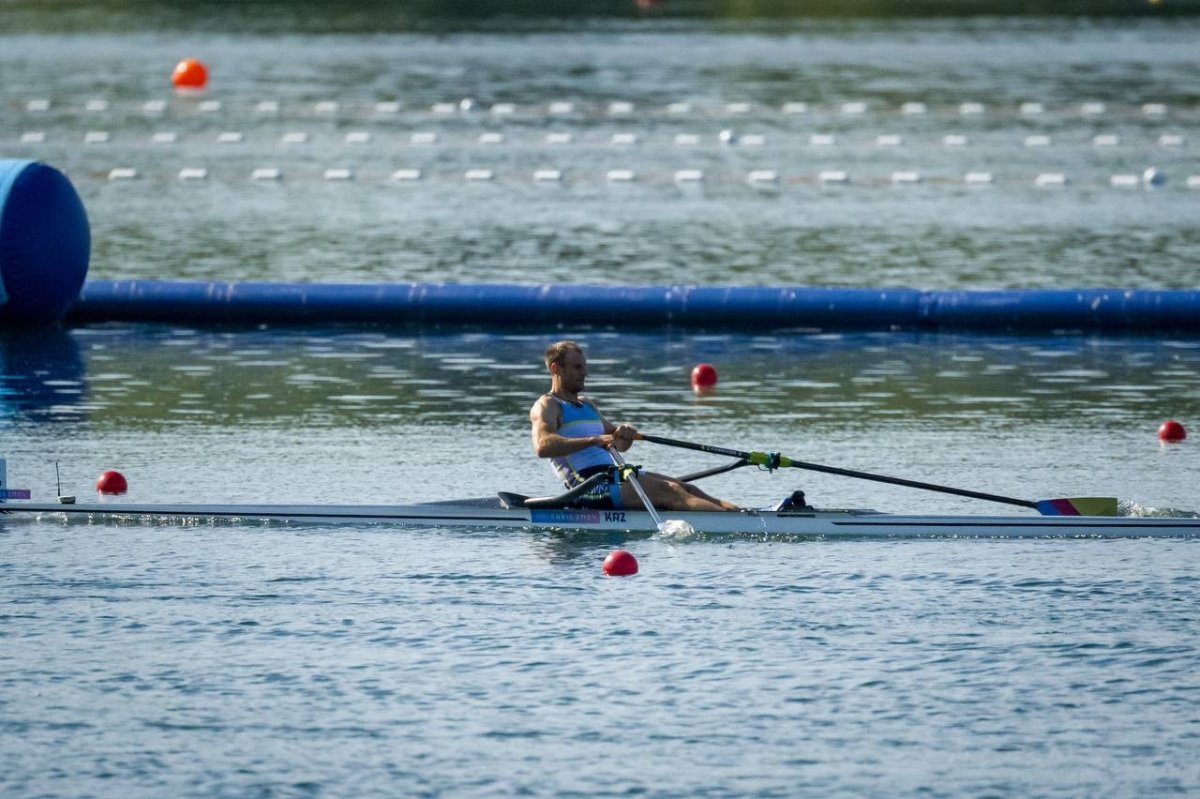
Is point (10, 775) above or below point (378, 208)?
below

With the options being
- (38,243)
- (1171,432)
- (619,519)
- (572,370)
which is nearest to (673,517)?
(619,519)

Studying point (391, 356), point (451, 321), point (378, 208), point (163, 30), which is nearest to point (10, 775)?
point (391, 356)

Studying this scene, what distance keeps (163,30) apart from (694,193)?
3067 cm

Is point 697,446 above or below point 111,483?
above

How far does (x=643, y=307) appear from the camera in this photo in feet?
71.3

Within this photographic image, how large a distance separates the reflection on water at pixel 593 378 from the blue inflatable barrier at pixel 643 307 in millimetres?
257

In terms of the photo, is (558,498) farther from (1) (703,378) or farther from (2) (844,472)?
(1) (703,378)

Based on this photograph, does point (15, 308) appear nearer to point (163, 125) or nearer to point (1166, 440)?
point (1166, 440)

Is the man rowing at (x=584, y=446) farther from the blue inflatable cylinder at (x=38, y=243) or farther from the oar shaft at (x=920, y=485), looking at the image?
the blue inflatable cylinder at (x=38, y=243)

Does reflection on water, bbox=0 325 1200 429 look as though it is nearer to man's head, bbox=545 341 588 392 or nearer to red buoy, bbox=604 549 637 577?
man's head, bbox=545 341 588 392

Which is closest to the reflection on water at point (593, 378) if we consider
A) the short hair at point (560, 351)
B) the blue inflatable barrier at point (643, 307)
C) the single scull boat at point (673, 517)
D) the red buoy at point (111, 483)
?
the blue inflatable barrier at point (643, 307)

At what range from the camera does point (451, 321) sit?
2202 cm

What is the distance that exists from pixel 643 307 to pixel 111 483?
8.10 meters

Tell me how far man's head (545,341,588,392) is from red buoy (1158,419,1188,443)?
15.4 feet
